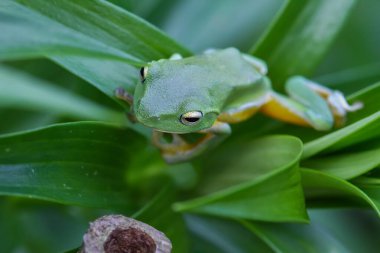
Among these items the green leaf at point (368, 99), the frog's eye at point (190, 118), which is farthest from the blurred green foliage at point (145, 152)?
the frog's eye at point (190, 118)

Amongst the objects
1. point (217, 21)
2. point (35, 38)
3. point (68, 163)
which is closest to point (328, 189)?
point (68, 163)

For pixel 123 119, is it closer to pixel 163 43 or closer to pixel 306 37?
pixel 163 43

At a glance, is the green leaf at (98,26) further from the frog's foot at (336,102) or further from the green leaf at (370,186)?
the green leaf at (370,186)

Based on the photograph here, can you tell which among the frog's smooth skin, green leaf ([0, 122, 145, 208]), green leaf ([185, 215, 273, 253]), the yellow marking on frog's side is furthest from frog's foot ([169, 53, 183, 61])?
green leaf ([185, 215, 273, 253])

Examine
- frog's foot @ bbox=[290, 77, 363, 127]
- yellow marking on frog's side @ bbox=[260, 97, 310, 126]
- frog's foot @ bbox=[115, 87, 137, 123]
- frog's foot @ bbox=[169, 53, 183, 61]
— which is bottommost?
frog's foot @ bbox=[115, 87, 137, 123]

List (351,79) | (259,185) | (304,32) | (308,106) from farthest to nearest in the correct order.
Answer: (351,79) < (308,106) < (304,32) < (259,185)

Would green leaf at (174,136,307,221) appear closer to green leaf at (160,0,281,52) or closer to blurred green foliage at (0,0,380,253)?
blurred green foliage at (0,0,380,253)

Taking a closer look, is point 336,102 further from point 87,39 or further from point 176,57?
point 87,39
